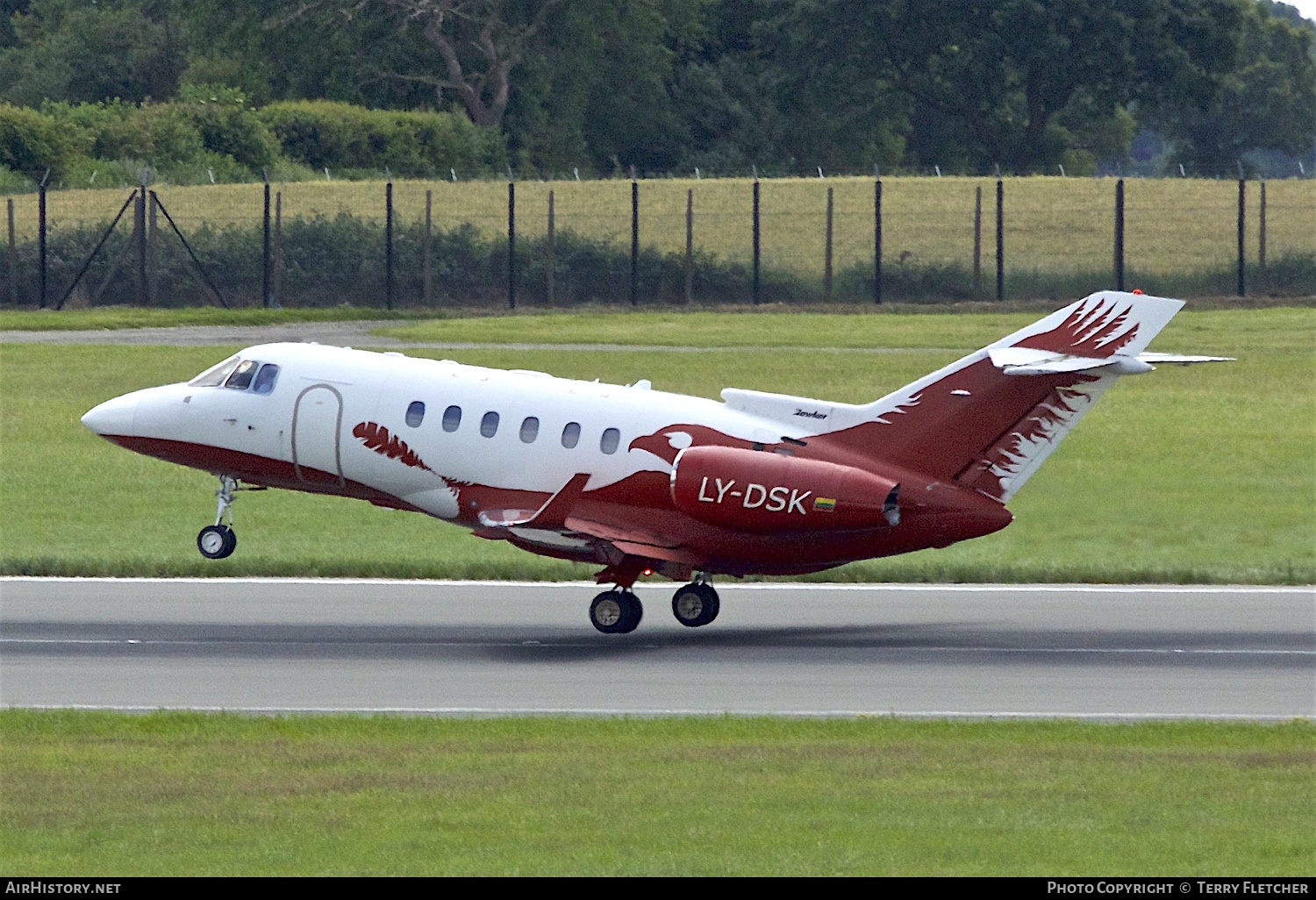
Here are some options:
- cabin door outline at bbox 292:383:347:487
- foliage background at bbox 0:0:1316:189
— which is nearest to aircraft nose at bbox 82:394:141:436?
cabin door outline at bbox 292:383:347:487

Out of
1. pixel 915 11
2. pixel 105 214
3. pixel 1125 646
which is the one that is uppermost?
pixel 915 11

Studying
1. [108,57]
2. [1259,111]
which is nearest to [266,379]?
[108,57]

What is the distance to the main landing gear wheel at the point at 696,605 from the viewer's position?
2320 cm

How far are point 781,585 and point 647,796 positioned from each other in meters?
12.7

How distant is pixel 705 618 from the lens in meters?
23.2

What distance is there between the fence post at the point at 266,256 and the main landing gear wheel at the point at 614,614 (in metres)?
35.9

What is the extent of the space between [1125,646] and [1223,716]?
3804 mm

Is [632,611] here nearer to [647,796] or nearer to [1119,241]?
[647,796]

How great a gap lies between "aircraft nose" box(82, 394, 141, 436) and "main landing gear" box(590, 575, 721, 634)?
619 cm

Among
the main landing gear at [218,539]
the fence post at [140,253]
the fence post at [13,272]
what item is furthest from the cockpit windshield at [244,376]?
the fence post at [13,272]

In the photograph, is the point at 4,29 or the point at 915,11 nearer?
the point at 915,11

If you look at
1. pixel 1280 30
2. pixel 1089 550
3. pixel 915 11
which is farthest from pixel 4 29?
pixel 1089 550

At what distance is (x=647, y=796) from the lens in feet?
46.1

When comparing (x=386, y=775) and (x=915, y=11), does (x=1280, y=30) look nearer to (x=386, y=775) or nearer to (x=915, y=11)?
(x=915, y=11)
